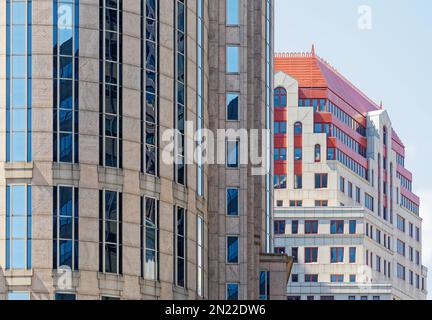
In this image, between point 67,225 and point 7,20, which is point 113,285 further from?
point 7,20

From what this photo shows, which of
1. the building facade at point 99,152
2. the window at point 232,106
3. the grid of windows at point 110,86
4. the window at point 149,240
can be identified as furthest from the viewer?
the window at point 232,106

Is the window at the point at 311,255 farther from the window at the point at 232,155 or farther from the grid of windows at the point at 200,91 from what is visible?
the grid of windows at the point at 200,91

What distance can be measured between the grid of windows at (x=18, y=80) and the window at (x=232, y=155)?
62.5ft

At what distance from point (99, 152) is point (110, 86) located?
13.6 ft

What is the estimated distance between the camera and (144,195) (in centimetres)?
9288

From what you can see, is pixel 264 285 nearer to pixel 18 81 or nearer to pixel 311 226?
pixel 18 81

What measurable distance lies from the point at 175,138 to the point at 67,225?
9.89 m

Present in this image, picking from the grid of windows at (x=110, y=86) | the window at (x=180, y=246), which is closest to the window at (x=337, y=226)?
the window at (x=180, y=246)

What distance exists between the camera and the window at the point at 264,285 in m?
110

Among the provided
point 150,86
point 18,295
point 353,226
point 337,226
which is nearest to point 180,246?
point 150,86

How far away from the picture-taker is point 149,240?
9206cm

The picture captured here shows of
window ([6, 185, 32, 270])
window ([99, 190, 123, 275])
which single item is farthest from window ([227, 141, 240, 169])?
window ([6, 185, 32, 270])

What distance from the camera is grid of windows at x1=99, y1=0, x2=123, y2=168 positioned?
91.8 meters

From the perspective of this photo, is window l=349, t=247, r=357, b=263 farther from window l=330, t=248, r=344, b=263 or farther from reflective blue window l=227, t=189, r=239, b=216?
reflective blue window l=227, t=189, r=239, b=216
